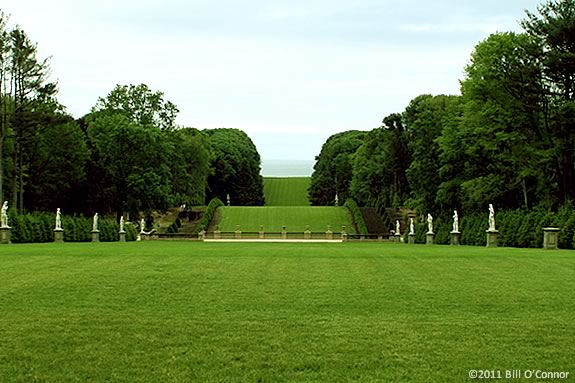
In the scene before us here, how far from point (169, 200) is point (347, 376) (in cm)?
5447

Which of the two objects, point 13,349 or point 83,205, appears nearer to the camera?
point 13,349

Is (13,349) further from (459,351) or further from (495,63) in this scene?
(495,63)

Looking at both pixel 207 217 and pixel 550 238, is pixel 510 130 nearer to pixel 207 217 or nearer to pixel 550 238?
pixel 550 238

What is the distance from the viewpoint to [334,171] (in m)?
112

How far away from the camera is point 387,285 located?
A: 12617 mm

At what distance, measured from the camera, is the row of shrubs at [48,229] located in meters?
37.0

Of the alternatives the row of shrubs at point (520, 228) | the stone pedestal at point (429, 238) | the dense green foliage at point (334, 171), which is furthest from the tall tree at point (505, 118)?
the dense green foliage at point (334, 171)

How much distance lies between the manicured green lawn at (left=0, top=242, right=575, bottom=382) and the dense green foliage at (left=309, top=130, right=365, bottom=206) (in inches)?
3549

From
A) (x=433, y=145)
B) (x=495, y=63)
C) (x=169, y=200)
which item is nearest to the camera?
(x=495, y=63)

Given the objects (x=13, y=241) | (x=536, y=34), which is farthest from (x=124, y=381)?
(x=536, y=34)

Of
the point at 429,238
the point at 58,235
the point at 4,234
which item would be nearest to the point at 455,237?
the point at 429,238

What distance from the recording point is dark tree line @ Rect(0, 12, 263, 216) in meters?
46.2

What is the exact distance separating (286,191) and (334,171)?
100ft

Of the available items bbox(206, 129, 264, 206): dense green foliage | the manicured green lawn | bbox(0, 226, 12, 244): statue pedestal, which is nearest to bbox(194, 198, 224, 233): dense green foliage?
bbox(206, 129, 264, 206): dense green foliage
